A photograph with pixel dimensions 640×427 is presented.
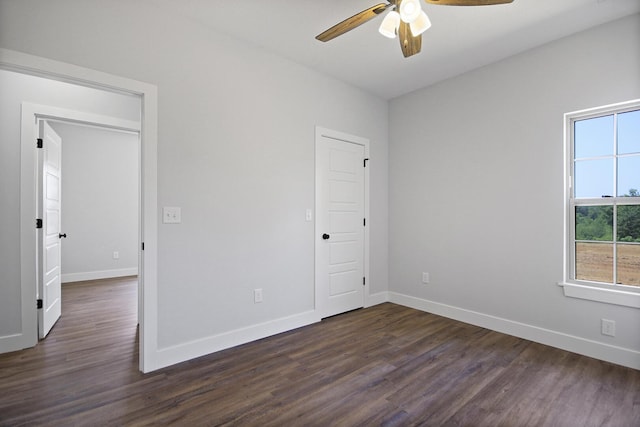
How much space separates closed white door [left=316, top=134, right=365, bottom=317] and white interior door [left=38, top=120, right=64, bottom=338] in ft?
8.80

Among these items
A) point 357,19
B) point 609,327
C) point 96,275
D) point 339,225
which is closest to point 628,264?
point 609,327

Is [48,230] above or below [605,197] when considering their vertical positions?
below

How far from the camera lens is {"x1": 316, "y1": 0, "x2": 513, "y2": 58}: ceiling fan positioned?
69.6 inches

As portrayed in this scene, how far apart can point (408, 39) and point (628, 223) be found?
7.86ft

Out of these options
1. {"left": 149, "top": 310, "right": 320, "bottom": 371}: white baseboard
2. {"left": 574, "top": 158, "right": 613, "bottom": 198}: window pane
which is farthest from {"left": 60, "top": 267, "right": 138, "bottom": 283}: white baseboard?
{"left": 574, "top": 158, "right": 613, "bottom": 198}: window pane

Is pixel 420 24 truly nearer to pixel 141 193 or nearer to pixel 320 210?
pixel 320 210

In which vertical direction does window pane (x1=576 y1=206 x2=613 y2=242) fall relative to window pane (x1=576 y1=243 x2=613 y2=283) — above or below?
above

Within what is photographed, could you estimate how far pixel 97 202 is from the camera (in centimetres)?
570

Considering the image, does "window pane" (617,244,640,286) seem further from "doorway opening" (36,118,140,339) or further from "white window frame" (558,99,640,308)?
"doorway opening" (36,118,140,339)

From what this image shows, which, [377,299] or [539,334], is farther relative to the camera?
[377,299]

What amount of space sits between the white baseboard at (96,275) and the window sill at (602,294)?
269 inches

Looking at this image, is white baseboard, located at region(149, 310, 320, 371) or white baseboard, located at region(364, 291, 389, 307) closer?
white baseboard, located at region(149, 310, 320, 371)

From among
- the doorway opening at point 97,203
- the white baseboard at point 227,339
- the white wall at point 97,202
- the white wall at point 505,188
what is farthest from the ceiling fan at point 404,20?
the white wall at point 97,202

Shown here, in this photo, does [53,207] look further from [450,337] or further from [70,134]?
[450,337]
